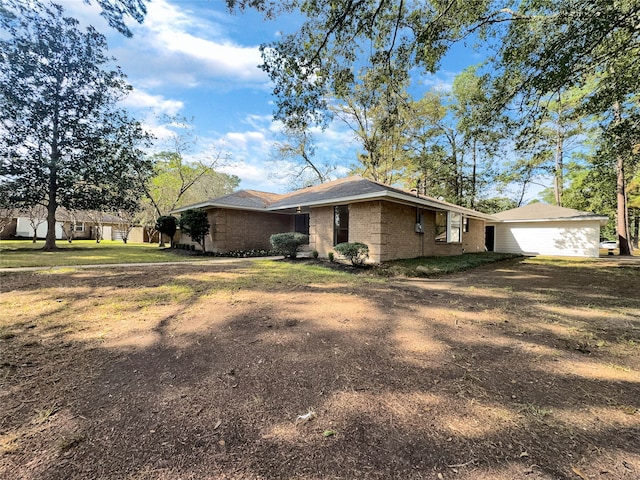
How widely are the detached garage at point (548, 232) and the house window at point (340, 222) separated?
14.6 metres

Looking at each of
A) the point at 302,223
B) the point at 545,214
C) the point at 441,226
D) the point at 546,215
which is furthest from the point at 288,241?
the point at 545,214

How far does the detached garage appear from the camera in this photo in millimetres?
17328

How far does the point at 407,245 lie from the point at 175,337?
33.0 ft

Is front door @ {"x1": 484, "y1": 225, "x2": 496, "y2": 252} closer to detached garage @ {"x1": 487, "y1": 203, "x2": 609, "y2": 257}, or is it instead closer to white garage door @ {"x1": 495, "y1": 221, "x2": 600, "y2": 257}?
detached garage @ {"x1": 487, "y1": 203, "x2": 609, "y2": 257}

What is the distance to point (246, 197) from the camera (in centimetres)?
1625

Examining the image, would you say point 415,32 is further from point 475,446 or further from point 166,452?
point 166,452

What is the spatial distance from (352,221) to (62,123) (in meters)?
16.6

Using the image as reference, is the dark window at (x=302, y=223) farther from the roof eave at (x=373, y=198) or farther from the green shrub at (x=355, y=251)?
the green shrub at (x=355, y=251)

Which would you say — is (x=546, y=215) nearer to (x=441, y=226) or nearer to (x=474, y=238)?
(x=474, y=238)

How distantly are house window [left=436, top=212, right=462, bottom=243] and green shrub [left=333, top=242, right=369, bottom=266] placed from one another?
587 centimetres

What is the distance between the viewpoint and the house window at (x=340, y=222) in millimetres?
11766

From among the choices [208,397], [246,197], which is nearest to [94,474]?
[208,397]

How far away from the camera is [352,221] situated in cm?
1099

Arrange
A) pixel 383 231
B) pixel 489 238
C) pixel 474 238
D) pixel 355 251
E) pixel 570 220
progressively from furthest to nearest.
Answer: pixel 489 238 < pixel 474 238 < pixel 570 220 < pixel 383 231 < pixel 355 251
